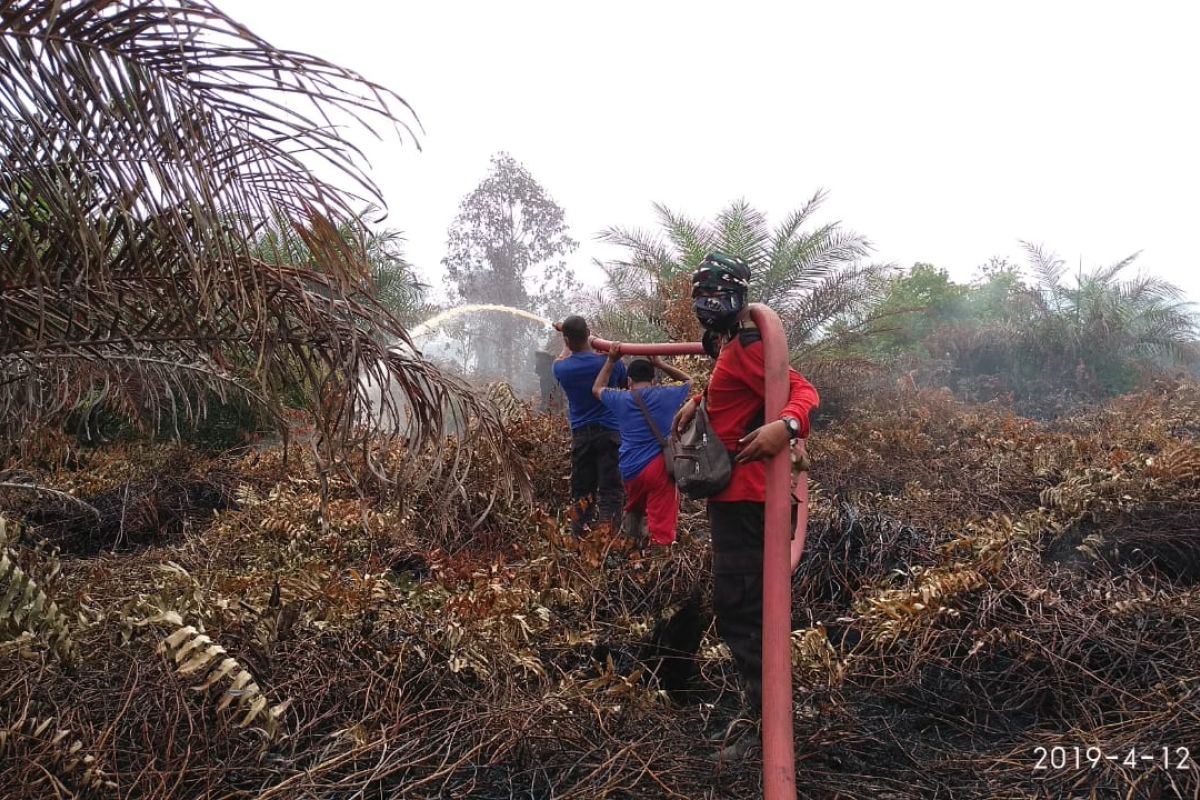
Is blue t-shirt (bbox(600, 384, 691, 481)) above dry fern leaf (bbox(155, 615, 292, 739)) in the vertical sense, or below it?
above

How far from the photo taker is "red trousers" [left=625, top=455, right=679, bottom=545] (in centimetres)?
521

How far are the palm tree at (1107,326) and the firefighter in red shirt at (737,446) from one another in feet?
51.5

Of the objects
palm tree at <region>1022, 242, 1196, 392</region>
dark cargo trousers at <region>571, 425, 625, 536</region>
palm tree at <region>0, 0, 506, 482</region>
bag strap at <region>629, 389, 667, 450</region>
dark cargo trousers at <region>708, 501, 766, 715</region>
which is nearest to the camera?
palm tree at <region>0, 0, 506, 482</region>

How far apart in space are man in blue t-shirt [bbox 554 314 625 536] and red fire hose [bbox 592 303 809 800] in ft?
8.60

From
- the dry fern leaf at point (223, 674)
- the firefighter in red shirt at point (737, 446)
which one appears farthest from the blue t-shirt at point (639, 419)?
the dry fern leaf at point (223, 674)

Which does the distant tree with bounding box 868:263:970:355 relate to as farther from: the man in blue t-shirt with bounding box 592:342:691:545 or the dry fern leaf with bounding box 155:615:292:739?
the dry fern leaf with bounding box 155:615:292:739

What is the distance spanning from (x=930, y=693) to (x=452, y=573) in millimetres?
2630

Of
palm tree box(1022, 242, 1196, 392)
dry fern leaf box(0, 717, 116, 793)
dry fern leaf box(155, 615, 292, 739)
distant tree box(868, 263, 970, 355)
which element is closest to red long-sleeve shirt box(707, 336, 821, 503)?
dry fern leaf box(155, 615, 292, 739)

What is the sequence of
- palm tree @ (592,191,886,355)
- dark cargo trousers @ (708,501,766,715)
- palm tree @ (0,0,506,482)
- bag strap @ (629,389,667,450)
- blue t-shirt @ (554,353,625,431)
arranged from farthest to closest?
1. palm tree @ (592,191,886,355)
2. blue t-shirt @ (554,353,625,431)
3. bag strap @ (629,389,667,450)
4. dark cargo trousers @ (708,501,766,715)
5. palm tree @ (0,0,506,482)

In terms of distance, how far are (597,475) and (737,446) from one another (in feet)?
9.80

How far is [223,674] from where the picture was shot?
297 cm

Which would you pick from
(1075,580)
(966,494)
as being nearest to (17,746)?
(1075,580)

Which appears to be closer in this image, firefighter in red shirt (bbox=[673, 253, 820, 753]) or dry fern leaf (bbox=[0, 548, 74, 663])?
dry fern leaf (bbox=[0, 548, 74, 663])

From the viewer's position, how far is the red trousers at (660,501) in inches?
205
